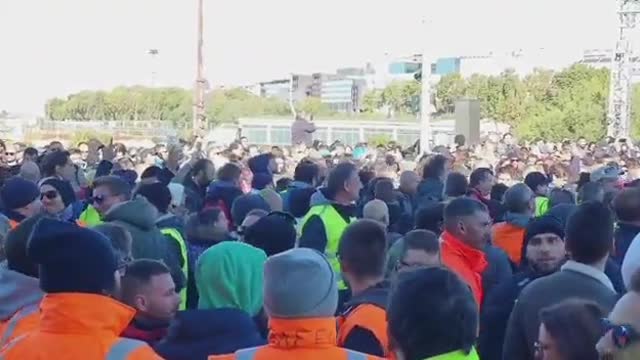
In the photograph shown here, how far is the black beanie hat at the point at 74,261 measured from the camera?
4.01 m

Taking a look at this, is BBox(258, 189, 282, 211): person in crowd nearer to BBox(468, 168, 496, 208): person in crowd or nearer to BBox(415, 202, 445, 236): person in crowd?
BBox(415, 202, 445, 236): person in crowd

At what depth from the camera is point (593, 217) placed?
544 cm

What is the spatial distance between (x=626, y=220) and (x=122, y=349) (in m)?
4.31

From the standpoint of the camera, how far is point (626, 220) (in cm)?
732

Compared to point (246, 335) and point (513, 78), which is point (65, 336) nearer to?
point (246, 335)

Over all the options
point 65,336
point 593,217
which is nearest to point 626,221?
point 593,217

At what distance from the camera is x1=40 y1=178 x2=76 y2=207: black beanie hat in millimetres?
9781

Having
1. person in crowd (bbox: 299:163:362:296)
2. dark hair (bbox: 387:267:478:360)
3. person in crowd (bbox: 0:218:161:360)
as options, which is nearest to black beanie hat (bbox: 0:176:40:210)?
person in crowd (bbox: 299:163:362:296)

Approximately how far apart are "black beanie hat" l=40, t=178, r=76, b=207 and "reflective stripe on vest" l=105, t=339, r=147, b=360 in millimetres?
5892

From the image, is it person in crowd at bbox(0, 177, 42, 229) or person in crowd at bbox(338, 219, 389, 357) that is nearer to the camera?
person in crowd at bbox(338, 219, 389, 357)

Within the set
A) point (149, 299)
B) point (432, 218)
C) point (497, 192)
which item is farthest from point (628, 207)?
point (497, 192)

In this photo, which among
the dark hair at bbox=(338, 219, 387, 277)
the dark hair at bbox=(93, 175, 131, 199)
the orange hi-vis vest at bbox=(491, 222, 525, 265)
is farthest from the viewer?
the dark hair at bbox=(93, 175, 131, 199)

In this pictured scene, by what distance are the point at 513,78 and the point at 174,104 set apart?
129 ft

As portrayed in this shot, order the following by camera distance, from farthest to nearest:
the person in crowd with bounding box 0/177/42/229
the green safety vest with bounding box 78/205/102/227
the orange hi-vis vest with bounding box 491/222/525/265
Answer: the green safety vest with bounding box 78/205/102/227, the person in crowd with bounding box 0/177/42/229, the orange hi-vis vest with bounding box 491/222/525/265
